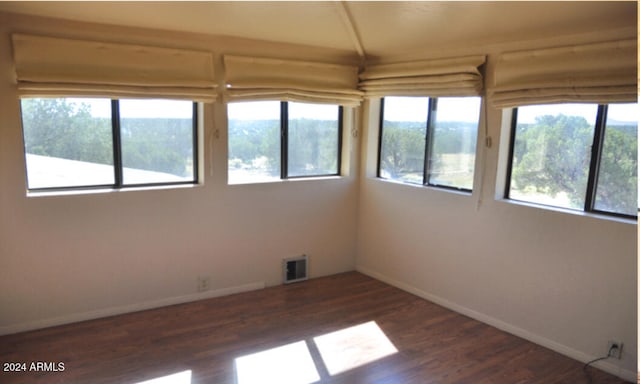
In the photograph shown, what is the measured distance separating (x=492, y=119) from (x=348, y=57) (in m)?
1.55

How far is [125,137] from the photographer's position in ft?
11.0

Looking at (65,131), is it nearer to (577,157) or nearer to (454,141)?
(454,141)

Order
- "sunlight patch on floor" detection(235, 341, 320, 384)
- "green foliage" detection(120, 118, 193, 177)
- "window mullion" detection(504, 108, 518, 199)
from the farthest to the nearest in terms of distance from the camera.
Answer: "green foliage" detection(120, 118, 193, 177), "window mullion" detection(504, 108, 518, 199), "sunlight patch on floor" detection(235, 341, 320, 384)

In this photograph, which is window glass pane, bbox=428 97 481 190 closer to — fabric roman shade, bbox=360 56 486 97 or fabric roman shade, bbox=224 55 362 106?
fabric roman shade, bbox=360 56 486 97

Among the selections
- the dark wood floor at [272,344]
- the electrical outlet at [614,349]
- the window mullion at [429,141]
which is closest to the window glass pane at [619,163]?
the electrical outlet at [614,349]

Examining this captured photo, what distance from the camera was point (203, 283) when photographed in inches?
149

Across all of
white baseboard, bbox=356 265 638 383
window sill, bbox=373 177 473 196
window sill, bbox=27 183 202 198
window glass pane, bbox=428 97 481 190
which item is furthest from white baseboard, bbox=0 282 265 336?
window glass pane, bbox=428 97 481 190

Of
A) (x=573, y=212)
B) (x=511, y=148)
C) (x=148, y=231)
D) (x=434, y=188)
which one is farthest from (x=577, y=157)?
(x=148, y=231)

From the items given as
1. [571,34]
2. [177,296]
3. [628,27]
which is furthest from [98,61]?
[628,27]

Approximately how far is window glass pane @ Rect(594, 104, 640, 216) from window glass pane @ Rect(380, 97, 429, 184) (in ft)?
4.79

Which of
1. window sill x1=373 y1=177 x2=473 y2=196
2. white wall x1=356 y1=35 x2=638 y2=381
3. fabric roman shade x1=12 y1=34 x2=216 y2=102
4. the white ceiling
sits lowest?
white wall x1=356 y1=35 x2=638 y2=381

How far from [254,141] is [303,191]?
682 millimetres

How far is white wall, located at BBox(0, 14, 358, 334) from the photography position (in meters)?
3.03

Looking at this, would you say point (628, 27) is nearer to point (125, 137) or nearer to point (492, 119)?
point (492, 119)
